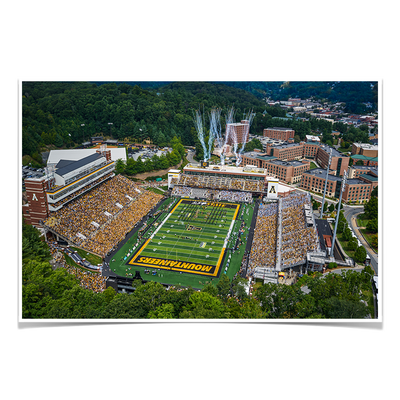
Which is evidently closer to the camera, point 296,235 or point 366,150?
point 296,235

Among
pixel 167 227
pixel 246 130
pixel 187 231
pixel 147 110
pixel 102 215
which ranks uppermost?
pixel 147 110

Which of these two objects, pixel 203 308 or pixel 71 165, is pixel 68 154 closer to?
pixel 71 165

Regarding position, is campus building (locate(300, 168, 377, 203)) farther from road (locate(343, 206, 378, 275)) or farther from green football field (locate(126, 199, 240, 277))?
green football field (locate(126, 199, 240, 277))

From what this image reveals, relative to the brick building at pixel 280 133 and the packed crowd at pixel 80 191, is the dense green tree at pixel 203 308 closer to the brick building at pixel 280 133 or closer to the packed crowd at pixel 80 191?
the packed crowd at pixel 80 191

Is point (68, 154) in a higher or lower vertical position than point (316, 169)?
higher

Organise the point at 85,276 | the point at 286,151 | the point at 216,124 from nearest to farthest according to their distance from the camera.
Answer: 1. the point at 85,276
2. the point at 286,151
3. the point at 216,124

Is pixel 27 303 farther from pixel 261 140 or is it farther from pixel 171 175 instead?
pixel 261 140

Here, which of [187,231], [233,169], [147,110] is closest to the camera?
[187,231]

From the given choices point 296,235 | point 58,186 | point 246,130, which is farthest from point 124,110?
point 296,235
